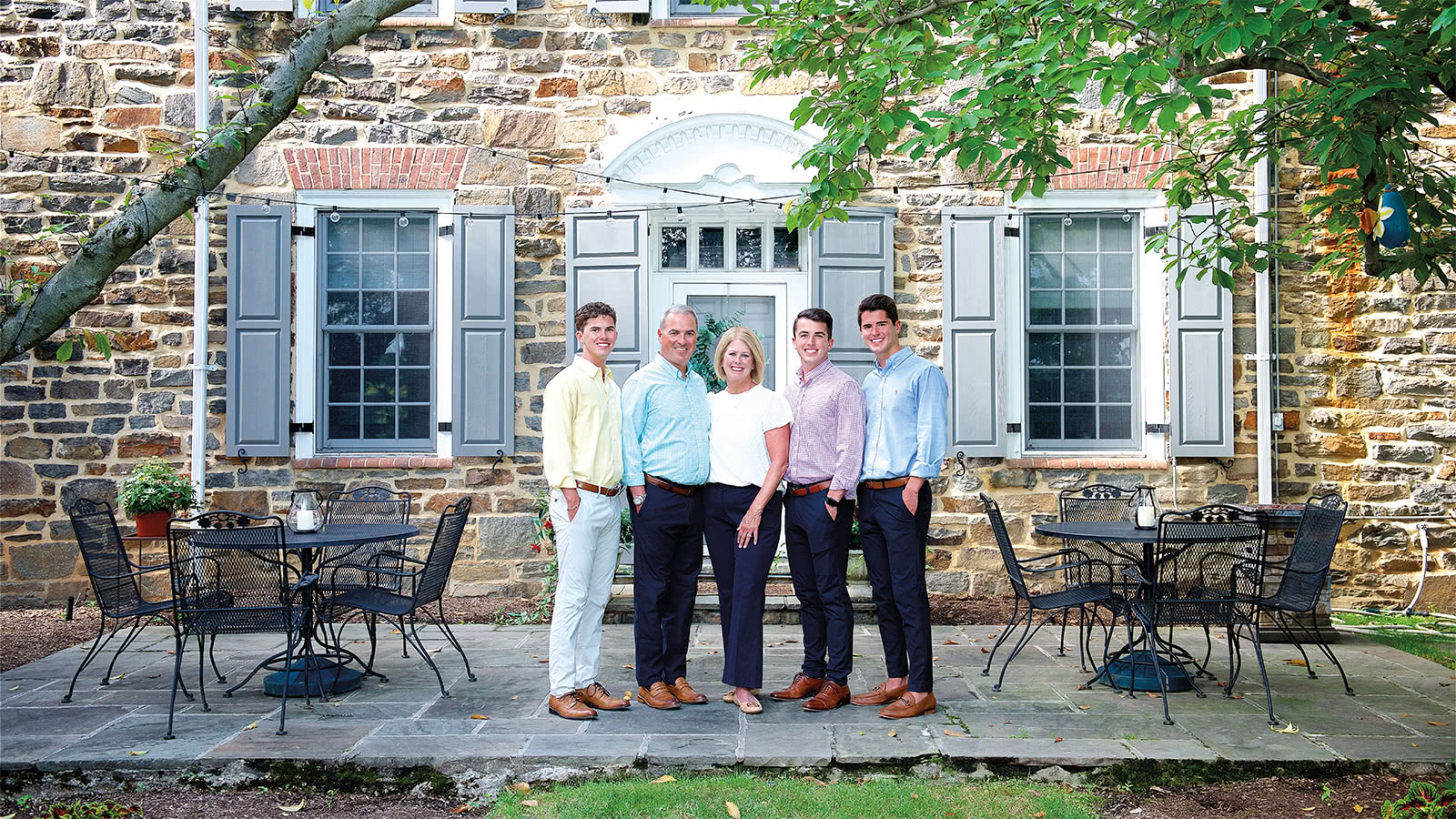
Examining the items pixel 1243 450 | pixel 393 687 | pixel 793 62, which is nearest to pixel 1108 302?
pixel 1243 450

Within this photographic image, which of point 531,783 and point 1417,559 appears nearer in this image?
point 531,783

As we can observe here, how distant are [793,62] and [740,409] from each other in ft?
5.20

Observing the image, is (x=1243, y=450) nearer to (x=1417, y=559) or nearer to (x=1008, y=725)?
(x=1417, y=559)

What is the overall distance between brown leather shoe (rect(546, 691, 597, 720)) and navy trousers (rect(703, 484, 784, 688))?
23.9 inches

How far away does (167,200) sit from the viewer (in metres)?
3.56

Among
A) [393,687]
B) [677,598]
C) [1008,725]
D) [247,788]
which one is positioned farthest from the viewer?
[393,687]

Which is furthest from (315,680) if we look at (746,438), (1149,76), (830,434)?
(1149,76)

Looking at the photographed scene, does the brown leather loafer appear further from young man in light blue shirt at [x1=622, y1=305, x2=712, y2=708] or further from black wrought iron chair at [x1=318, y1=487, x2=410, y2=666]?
black wrought iron chair at [x1=318, y1=487, x2=410, y2=666]

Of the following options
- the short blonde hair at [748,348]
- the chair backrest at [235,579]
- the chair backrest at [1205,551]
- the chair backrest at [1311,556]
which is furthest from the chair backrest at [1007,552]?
the chair backrest at [235,579]

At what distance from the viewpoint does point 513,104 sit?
24.2 ft

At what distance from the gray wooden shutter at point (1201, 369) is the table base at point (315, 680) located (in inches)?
209

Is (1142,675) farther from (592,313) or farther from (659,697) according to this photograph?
(592,313)

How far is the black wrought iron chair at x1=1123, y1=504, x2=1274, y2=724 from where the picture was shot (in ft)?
15.3

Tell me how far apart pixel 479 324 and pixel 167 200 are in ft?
12.0
